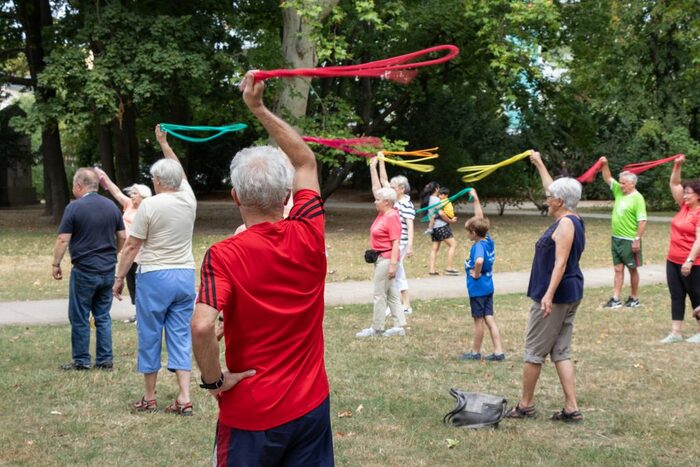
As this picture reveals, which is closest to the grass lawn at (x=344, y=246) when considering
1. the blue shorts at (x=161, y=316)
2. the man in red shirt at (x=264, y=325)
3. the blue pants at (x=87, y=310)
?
the blue pants at (x=87, y=310)

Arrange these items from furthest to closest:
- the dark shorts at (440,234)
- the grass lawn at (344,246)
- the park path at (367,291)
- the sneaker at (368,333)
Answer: the dark shorts at (440,234)
the grass lawn at (344,246)
the park path at (367,291)
the sneaker at (368,333)

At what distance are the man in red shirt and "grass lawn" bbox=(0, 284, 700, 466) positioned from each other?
2.45 metres

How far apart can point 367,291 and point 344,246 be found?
6.77 metres

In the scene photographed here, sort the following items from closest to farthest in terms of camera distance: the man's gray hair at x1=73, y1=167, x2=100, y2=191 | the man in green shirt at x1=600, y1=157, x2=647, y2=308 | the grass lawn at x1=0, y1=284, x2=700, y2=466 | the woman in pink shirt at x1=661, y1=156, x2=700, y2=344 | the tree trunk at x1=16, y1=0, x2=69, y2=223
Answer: the grass lawn at x1=0, y1=284, x2=700, y2=466 → the man's gray hair at x1=73, y1=167, x2=100, y2=191 → the woman in pink shirt at x1=661, y1=156, x2=700, y2=344 → the man in green shirt at x1=600, y1=157, x2=647, y2=308 → the tree trunk at x1=16, y1=0, x2=69, y2=223

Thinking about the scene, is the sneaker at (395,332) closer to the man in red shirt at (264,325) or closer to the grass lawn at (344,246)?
the grass lawn at (344,246)

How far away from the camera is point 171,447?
5883 millimetres

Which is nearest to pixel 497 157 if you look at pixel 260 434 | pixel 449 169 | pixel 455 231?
pixel 449 169

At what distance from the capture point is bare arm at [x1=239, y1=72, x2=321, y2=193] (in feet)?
11.2

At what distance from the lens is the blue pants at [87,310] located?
7.95 m

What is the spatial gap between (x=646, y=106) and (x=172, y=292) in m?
29.5

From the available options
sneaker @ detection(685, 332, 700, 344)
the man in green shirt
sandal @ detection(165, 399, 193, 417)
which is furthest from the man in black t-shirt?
the man in green shirt

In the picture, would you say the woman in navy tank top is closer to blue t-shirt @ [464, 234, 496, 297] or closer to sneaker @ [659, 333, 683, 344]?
blue t-shirt @ [464, 234, 496, 297]

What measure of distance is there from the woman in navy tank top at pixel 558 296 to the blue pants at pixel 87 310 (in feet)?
13.4

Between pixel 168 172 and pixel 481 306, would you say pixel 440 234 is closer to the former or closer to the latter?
pixel 481 306
